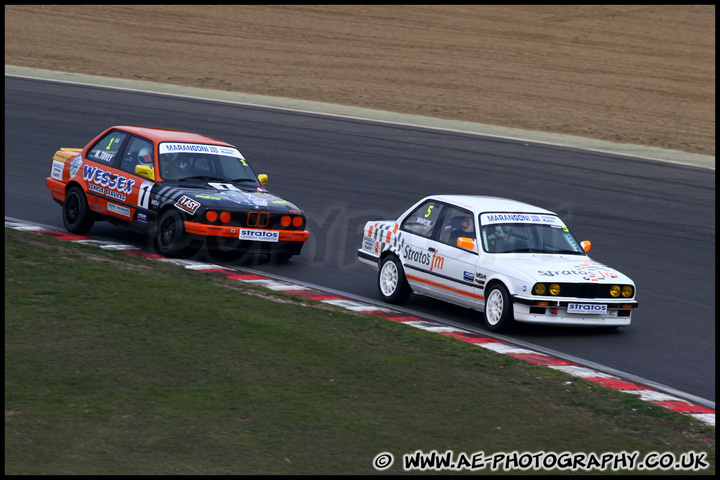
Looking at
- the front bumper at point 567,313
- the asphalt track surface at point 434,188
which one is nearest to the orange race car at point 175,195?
the asphalt track surface at point 434,188

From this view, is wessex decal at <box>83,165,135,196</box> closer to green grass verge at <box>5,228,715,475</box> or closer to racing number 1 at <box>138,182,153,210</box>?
racing number 1 at <box>138,182,153,210</box>

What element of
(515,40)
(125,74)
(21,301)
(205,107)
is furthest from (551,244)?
(515,40)

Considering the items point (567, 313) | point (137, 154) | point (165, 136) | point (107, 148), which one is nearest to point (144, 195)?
point (137, 154)

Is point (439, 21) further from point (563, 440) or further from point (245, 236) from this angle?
point (563, 440)

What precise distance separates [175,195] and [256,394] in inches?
227

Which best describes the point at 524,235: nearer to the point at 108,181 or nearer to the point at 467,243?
the point at 467,243

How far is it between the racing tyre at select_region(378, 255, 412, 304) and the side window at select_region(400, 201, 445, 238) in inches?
16.9

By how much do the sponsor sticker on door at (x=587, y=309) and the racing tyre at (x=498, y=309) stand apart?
647mm

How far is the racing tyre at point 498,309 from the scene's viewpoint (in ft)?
35.0

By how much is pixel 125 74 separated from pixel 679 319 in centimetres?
1923

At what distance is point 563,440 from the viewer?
7227mm

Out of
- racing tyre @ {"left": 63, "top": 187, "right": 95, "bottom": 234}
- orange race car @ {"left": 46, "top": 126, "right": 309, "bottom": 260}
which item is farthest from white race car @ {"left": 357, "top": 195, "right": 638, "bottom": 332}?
racing tyre @ {"left": 63, "top": 187, "right": 95, "bottom": 234}

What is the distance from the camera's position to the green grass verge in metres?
6.59

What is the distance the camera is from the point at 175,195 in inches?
509
